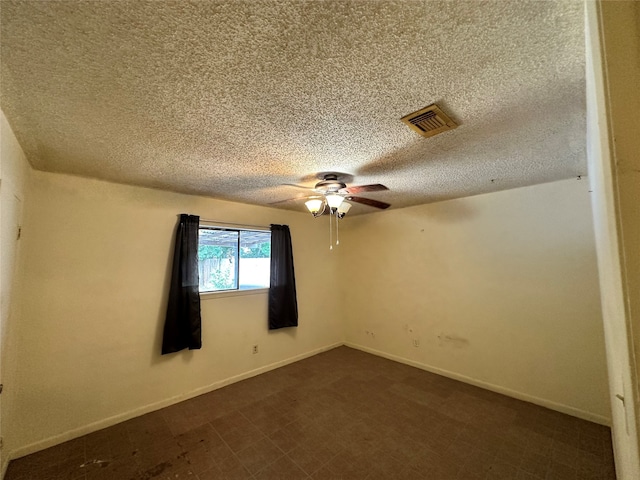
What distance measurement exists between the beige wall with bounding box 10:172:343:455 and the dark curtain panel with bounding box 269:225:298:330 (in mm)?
516

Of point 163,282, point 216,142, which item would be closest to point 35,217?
point 163,282

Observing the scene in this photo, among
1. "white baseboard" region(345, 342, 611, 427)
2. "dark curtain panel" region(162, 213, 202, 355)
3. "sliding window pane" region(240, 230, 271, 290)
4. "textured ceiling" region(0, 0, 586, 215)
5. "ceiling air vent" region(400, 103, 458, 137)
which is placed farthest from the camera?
"sliding window pane" region(240, 230, 271, 290)

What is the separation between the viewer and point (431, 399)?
2814 mm

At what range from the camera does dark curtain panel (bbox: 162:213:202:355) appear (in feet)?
9.04

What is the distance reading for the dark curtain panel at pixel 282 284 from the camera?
365cm

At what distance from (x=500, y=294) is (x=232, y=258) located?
3356 millimetres

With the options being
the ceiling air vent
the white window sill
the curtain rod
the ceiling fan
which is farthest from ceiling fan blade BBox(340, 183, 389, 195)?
the white window sill

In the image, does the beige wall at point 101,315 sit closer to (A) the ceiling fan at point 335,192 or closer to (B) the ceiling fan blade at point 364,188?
(A) the ceiling fan at point 335,192

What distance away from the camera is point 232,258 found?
348cm

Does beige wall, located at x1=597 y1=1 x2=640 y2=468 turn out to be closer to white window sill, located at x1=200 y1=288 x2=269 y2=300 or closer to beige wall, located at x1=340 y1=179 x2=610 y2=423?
beige wall, located at x1=340 y1=179 x2=610 y2=423

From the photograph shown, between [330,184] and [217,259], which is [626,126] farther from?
[217,259]

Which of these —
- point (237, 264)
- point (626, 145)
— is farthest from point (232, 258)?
point (626, 145)

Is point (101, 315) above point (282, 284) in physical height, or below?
below

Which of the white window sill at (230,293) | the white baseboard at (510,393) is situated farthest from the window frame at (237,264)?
the white baseboard at (510,393)
